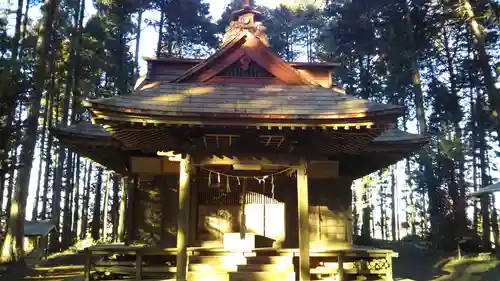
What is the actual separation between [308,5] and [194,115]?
3427 centimetres

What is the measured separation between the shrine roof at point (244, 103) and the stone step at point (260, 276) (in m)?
3.68

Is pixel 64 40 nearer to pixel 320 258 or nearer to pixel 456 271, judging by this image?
pixel 320 258

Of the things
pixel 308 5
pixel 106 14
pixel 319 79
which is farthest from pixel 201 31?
pixel 319 79

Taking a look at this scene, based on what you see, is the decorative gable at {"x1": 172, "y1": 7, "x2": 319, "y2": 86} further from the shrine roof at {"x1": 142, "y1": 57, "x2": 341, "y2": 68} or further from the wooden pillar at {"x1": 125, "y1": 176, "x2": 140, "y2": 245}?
the wooden pillar at {"x1": 125, "y1": 176, "x2": 140, "y2": 245}

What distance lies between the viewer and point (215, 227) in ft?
39.4

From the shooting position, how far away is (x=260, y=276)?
9.20 m

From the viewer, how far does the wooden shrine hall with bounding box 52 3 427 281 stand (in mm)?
8508

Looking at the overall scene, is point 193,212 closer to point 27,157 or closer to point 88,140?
point 88,140

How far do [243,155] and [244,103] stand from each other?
4.00 feet

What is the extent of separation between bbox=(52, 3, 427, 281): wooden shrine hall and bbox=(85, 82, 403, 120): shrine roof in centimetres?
3

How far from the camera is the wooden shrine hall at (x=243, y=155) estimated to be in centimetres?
851

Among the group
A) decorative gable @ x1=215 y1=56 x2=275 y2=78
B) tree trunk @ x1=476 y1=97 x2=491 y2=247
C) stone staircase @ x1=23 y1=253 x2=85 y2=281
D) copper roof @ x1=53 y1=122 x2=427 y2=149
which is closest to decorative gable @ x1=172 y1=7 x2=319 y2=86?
decorative gable @ x1=215 y1=56 x2=275 y2=78

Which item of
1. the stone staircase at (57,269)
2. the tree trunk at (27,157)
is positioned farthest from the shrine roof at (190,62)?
the stone staircase at (57,269)

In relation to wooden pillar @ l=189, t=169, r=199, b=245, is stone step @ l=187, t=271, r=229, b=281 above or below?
below
